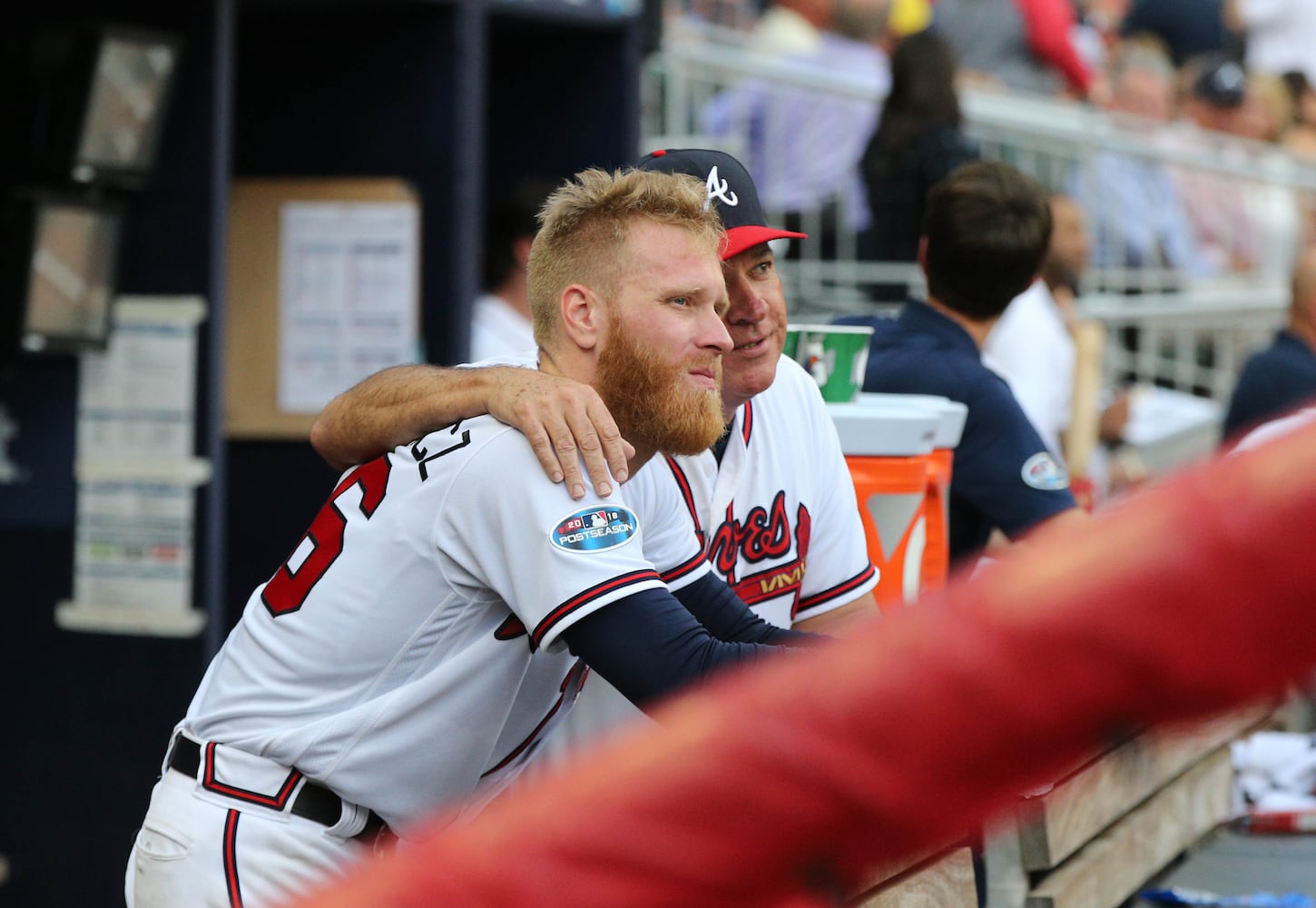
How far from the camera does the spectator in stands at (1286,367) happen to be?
5816 millimetres

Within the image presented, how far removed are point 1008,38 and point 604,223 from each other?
7921 millimetres

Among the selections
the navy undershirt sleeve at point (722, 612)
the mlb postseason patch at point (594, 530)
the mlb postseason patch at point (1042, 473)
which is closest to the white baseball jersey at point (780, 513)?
the navy undershirt sleeve at point (722, 612)

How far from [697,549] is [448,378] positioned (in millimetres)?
433

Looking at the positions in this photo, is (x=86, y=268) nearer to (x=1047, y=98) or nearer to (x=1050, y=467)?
(x=1050, y=467)

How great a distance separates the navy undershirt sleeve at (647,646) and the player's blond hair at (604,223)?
0.48 metres

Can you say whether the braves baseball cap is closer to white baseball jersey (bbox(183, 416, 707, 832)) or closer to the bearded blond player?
the bearded blond player

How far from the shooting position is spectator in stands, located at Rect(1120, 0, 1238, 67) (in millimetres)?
12945

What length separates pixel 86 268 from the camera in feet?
14.7

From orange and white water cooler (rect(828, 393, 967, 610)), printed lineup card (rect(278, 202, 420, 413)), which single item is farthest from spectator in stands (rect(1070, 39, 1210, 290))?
orange and white water cooler (rect(828, 393, 967, 610))

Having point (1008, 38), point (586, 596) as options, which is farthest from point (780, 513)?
point (1008, 38)

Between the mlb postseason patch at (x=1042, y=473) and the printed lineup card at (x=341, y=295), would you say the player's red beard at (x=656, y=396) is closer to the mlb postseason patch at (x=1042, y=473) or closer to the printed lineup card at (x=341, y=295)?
the mlb postseason patch at (x=1042, y=473)

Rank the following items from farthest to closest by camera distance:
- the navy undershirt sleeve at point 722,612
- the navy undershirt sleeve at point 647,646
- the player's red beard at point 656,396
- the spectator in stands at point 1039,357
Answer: the spectator in stands at point 1039,357 → the navy undershirt sleeve at point 722,612 → the player's red beard at point 656,396 → the navy undershirt sleeve at point 647,646

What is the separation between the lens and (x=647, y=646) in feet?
6.79

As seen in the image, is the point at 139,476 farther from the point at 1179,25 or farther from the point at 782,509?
the point at 1179,25
